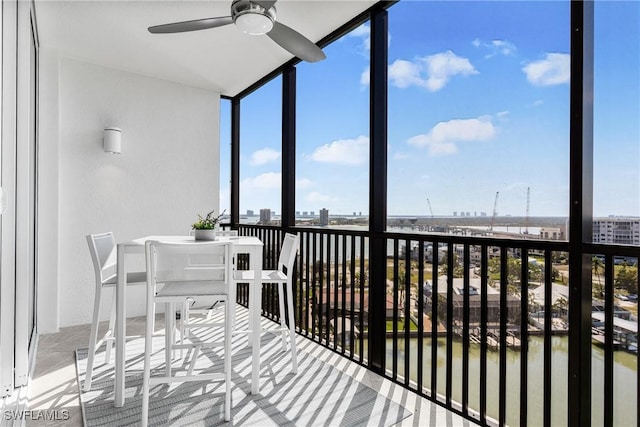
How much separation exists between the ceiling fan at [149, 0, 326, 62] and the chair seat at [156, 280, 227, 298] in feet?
4.75

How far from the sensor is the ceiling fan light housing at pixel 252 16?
2137mm

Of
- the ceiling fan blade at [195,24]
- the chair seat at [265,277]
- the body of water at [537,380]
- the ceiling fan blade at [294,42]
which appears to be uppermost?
the ceiling fan blade at [195,24]

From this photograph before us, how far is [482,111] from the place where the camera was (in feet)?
7.76

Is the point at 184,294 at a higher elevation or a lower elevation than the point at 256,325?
higher

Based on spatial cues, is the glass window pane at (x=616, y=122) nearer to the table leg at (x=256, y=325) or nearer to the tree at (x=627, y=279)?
the tree at (x=627, y=279)

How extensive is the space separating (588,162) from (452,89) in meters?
1.04

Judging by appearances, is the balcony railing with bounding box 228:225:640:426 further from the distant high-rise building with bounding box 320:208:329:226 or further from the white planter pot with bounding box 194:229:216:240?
the white planter pot with bounding box 194:229:216:240

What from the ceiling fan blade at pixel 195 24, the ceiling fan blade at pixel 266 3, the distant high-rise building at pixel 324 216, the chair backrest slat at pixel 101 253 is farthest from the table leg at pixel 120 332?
the distant high-rise building at pixel 324 216

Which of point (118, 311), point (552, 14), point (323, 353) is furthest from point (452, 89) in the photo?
point (118, 311)

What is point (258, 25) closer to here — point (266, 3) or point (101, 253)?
point (266, 3)

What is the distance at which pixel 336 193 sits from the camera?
3594 mm

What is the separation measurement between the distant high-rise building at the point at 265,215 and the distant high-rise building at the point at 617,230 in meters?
3.31

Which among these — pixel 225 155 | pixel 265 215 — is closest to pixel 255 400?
pixel 265 215

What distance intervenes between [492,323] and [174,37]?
323 cm
